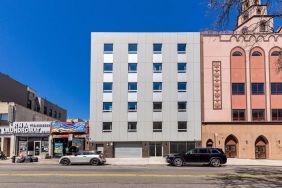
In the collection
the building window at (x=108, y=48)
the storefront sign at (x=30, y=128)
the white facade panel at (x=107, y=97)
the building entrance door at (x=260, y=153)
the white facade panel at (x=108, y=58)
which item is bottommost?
the building entrance door at (x=260, y=153)

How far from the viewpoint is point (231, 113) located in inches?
1922

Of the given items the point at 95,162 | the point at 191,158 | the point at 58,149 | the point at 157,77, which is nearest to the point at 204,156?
the point at 191,158

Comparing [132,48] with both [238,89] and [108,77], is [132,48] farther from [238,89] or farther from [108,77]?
[238,89]

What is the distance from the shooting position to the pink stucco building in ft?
158

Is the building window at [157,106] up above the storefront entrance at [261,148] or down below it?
above

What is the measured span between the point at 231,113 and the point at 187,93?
19.8 ft

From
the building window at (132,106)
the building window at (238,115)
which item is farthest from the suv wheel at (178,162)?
the building window at (238,115)

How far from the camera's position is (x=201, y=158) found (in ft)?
109

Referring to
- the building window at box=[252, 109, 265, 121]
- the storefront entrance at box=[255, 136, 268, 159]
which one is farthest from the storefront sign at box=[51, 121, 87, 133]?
the storefront entrance at box=[255, 136, 268, 159]

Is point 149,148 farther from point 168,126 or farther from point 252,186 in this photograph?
point 252,186

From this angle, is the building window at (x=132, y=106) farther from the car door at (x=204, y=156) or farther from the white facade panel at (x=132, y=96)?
the car door at (x=204, y=156)

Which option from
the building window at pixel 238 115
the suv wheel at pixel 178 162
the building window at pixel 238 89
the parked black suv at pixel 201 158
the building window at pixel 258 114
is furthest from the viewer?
the building window at pixel 238 89

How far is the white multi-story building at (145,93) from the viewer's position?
1938 inches

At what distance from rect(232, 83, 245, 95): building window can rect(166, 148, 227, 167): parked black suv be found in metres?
17.1
